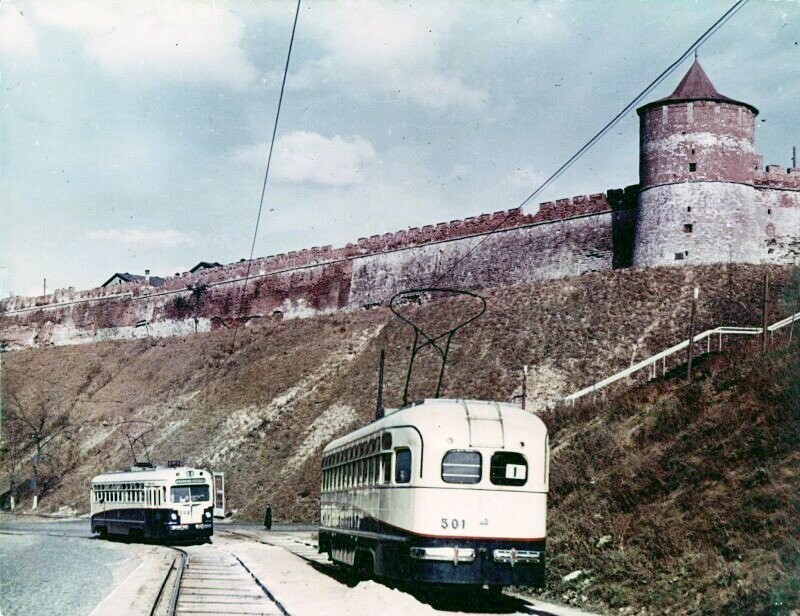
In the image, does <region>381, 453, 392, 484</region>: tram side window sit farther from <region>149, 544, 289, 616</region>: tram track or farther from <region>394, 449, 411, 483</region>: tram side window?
<region>149, 544, 289, 616</region>: tram track

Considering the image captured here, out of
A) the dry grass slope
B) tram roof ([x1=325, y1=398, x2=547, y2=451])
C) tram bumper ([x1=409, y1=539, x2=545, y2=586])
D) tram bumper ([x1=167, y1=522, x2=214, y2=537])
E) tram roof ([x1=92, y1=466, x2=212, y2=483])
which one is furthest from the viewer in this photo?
tram roof ([x1=92, y1=466, x2=212, y2=483])

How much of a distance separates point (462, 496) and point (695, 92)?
34.6 metres

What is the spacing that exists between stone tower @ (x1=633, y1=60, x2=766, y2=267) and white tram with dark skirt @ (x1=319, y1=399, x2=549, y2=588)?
3098 cm

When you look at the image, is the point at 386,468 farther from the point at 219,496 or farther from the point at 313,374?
the point at 313,374

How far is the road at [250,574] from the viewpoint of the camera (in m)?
14.4

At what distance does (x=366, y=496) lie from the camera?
17.0m

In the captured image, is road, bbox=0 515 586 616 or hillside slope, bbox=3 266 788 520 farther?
hillside slope, bbox=3 266 788 520

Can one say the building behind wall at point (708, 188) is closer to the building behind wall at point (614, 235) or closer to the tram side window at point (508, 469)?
the building behind wall at point (614, 235)

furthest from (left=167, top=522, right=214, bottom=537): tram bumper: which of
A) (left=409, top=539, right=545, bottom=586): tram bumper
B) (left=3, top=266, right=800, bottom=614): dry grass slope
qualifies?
(left=409, top=539, right=545, bottom=586): tram bumper

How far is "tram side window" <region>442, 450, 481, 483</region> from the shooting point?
14.7 meters

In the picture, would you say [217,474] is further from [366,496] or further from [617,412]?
[366,496]

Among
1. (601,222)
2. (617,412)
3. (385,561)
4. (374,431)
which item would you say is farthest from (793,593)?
(601,222)

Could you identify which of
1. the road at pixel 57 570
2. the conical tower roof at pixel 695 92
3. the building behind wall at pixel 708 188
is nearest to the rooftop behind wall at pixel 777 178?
the building behind wall at pixel 708 188

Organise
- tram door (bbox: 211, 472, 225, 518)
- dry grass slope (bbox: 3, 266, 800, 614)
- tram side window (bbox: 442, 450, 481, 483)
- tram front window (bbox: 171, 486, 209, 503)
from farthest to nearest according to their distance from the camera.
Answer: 1. tram door (bbox: 211, 472, 225, 518)
2. tram front window (bbox: 171, 486, 209, 503)
3. tram side window (bbox: 442, 450, 481, 483)
4. dry grass slope (bbox: 3, 266, 800, 614)
